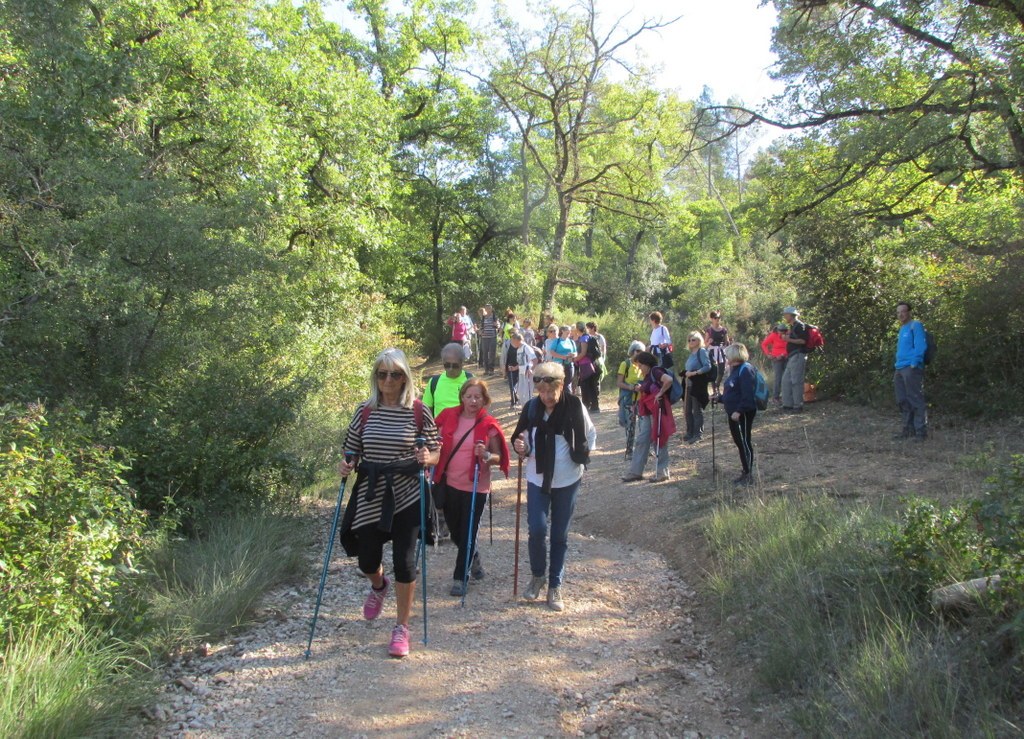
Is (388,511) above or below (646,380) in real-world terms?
below

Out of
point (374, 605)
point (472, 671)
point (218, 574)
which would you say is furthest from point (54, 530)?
point (472, 671)

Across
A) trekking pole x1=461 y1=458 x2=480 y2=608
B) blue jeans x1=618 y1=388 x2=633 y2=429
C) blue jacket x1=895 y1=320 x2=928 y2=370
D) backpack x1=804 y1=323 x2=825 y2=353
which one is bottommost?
trekking pole x1=461 y1=458 x2=480 y2=608

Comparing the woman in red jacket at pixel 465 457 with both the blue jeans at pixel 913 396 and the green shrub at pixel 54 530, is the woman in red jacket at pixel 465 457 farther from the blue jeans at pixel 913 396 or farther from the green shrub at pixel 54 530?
the blue jeans at pixel 913 396

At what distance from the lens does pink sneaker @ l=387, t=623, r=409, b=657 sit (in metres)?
4.66

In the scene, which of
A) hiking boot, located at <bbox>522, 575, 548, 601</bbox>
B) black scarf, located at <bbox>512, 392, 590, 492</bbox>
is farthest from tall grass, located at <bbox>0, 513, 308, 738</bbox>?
black scarf, located at <bbox>512, 392, 590, 492</bbox>

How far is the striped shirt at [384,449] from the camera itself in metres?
4.66

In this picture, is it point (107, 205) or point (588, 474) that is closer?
point (107, 205)

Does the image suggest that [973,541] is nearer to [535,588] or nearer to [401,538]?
[535,588]

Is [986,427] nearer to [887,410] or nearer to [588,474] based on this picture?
[887,410]

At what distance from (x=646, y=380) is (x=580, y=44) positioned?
1939 centimetres

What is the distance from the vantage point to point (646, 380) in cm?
897

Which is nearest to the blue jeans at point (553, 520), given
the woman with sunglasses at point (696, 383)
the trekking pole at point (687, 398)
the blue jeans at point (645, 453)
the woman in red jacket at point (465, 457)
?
the woman in red jacket at point (465, 457)

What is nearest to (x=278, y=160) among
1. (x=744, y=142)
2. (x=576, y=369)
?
(x=576, y=369)

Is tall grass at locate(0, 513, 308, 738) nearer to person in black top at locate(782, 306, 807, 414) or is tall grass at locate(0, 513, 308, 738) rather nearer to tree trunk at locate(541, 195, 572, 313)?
person in black top at locate(782, 306, 807, 414)
